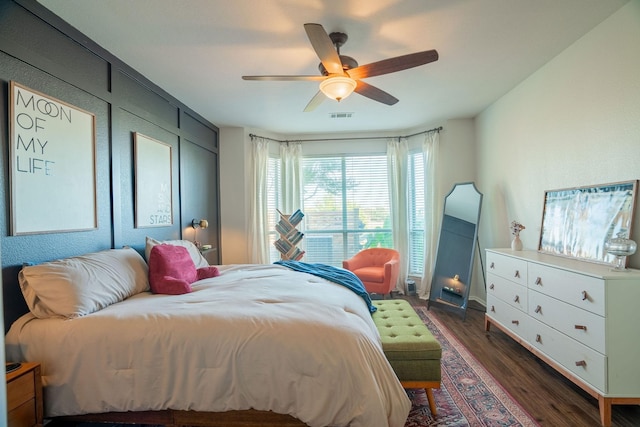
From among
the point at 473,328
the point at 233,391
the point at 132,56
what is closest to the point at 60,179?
the point at 132,56

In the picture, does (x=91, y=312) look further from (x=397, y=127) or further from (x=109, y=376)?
(x=397, y=127)

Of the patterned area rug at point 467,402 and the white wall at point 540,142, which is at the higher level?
the white wall at point 540,142

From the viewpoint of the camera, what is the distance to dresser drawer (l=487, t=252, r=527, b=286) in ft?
8.56

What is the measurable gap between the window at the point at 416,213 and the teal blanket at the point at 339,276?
2257 mm

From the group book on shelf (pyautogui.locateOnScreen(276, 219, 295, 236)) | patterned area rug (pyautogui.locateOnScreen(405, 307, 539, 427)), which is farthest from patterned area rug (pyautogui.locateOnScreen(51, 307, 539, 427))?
book on shelf (pyautogui.locateOnScreen(276, 219, 295, 236))

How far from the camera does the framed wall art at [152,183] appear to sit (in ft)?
9.50

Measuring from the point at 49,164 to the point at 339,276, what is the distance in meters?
2.31

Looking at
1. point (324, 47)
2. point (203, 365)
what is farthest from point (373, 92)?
point (203, 365)

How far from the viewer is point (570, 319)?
2.06 meters

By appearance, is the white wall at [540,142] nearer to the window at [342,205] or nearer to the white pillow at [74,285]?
the window at [342,205]

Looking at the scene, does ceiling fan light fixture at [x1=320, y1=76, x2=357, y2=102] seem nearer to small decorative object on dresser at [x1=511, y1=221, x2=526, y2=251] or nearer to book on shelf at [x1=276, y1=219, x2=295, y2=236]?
small decorative object on dresser at [x1=511, y1=221, x2=526, y2=251]

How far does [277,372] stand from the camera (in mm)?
1577

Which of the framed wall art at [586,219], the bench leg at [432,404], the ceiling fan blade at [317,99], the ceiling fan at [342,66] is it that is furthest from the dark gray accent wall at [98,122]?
the framed wall art at [586,219]

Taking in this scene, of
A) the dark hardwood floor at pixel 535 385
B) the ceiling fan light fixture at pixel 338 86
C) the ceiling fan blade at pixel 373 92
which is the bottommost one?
the dark hardwood floor at pixel 535 385
